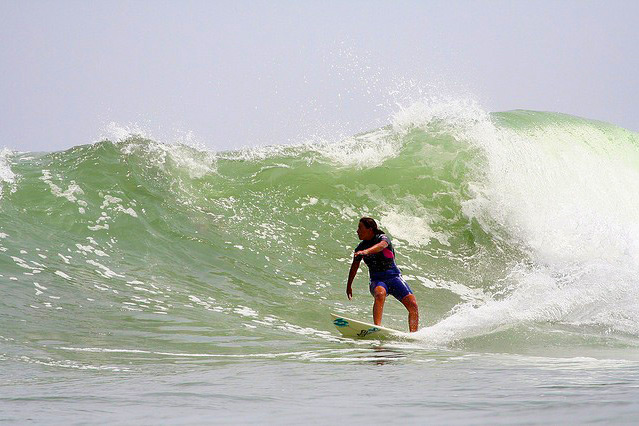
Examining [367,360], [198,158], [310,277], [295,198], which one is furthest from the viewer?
[198,158]

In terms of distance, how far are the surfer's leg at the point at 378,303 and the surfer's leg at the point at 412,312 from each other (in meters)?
0.29

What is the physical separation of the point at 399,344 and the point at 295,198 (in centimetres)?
734

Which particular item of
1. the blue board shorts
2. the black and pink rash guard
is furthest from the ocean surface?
the black and pink rash guard

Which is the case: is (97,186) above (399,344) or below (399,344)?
above

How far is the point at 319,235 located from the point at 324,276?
1.96 m

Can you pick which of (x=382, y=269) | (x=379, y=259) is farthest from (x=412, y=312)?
(x=379, y=259)

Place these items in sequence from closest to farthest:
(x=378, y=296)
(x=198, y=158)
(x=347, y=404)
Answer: (x=347, y=404) < (x=378, y=296) < (x=198, y=158)

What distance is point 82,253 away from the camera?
10695 millimetres

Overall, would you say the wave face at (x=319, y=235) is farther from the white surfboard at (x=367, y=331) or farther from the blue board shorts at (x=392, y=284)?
the blue board shorts at (x=392, y=284)

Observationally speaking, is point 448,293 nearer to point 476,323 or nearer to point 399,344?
point 476,323

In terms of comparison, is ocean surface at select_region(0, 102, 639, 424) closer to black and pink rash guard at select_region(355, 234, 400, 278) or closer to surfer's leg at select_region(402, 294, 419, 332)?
surfer's leg at select_region(402, 294, 419, 332)

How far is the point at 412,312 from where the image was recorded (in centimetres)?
865

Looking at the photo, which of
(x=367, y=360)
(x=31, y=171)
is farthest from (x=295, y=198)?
(x=367, y=360)

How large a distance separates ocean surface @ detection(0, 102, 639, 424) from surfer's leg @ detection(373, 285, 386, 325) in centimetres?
51
